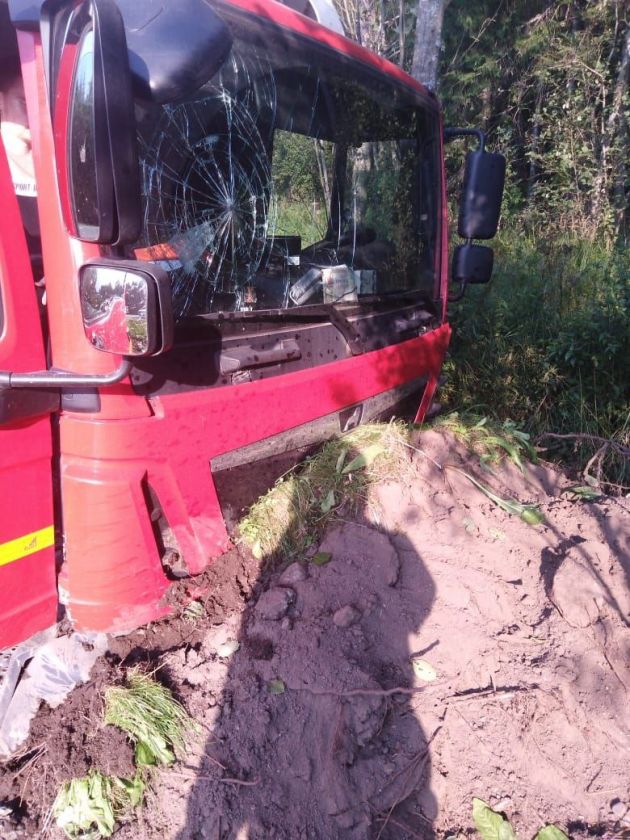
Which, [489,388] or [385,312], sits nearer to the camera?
[385,312]

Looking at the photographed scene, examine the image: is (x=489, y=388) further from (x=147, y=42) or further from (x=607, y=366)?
(x=147, y=42)

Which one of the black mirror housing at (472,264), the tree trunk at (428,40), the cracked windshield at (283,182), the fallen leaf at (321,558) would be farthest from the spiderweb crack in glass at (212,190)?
the tree trunk at (428,40)

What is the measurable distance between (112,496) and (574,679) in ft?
5.31

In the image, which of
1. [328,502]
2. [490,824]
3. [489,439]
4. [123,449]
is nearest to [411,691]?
[490,824]

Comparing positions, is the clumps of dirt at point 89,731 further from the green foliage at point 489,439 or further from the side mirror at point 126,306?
the green foliage at point 489,439

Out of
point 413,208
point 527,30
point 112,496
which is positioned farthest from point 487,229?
point 527,30

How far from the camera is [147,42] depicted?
4.62ft

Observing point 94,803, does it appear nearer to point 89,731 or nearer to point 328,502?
point 89,731

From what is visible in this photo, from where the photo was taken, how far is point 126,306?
4.63 feet

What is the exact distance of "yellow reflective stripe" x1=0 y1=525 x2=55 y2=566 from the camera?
170cm

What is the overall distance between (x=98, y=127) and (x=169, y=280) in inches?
18.6

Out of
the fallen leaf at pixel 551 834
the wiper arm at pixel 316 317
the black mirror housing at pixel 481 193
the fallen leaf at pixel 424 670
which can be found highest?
the black mirror housing at pixel 481 193

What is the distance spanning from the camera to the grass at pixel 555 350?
5211 millimetres

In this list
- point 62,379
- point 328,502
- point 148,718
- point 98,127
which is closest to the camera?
point 98,127
